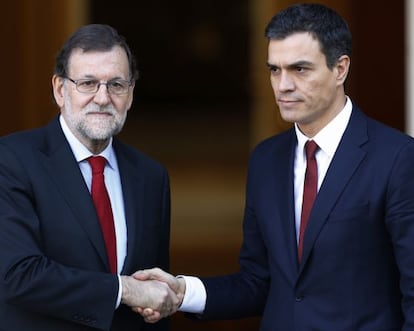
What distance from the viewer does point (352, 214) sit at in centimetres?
268

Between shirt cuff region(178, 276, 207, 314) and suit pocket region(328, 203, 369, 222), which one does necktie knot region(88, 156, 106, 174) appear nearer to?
shirt cuff region(178, 276, 207, 314)

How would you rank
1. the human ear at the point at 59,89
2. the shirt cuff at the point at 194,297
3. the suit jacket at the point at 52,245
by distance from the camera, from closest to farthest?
the suit jacket at the point at 52,245, the human ear at the point at 59,89, the shirt cuff at the point at 194,297

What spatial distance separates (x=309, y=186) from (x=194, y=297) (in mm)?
491

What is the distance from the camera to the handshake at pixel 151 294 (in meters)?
2.76

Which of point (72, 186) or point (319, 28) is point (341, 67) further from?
point (72, 186)

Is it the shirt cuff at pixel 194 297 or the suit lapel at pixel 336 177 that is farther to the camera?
the shirt cuff at pixel 194 297

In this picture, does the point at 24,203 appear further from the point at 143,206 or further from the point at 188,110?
the point at 188,110

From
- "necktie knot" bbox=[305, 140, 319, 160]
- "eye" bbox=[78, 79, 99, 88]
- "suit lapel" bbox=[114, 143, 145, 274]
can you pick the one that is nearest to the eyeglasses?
"eye" bbox=[78, 79, 99, 88]

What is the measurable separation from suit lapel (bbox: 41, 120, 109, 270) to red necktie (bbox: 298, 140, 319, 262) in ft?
1.69

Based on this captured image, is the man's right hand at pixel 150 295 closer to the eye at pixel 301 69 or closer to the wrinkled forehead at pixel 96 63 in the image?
the wrinkled forehead at pixel 96 63

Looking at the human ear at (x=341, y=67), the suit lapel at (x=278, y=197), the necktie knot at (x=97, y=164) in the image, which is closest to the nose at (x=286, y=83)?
the human ear at (x=341, y=67)

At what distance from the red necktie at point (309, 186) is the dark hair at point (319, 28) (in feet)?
0.76

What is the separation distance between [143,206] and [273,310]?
0.45m

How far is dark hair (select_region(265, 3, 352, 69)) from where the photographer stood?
272cm
